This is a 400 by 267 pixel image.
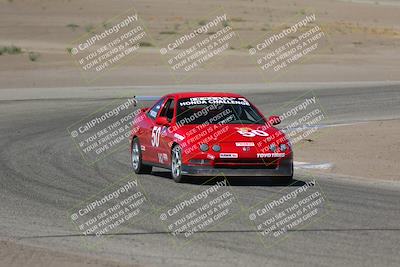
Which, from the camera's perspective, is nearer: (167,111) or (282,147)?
(282,147)

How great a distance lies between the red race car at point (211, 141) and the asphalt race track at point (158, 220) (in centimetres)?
29

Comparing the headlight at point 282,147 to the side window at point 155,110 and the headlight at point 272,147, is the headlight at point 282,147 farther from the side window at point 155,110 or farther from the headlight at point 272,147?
the side window at point 155,110

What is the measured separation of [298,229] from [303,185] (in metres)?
4.13

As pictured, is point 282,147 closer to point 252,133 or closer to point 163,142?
point 252,133

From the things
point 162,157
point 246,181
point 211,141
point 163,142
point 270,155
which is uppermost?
point 163,142

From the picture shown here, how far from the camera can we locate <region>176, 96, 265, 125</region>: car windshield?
1584 cm

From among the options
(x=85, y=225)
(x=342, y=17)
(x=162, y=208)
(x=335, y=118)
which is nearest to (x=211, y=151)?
(x=162, y=208)

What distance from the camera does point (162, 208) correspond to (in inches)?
494

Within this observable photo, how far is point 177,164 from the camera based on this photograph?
1527 cm

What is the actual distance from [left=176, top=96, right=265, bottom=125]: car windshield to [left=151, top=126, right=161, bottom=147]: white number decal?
370 mm

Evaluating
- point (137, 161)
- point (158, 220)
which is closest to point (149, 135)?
point (137, 161)

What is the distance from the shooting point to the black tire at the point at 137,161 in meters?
16.8

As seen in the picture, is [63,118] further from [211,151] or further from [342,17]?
[342,17]

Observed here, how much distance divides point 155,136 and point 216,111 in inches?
39.5
